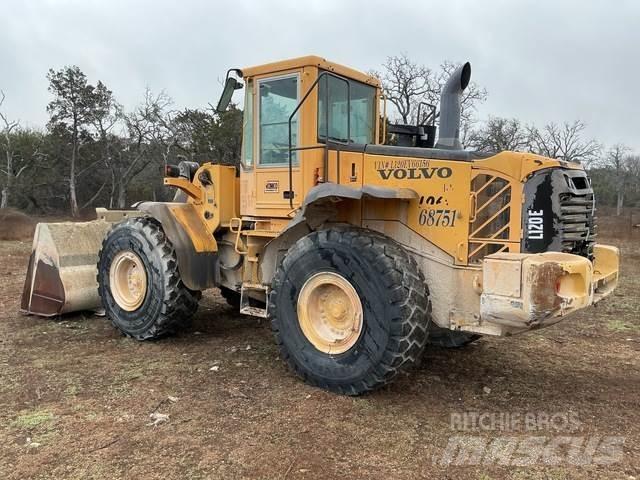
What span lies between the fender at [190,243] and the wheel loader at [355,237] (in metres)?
0.02

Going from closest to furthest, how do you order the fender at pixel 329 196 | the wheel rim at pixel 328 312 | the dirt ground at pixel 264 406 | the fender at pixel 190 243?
the dirt ground at pixel 264 406
the fender at pixel 329 196
the wheel rim at pixel 328 312
the fender at pixel 190 243

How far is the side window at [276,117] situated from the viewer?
5293 mm

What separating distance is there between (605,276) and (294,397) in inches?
111

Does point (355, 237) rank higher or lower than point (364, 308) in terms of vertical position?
higher

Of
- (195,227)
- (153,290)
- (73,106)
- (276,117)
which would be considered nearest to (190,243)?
(195,227)

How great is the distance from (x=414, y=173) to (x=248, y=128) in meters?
1.90

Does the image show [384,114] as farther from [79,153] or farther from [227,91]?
[79,153]

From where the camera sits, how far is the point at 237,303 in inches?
311

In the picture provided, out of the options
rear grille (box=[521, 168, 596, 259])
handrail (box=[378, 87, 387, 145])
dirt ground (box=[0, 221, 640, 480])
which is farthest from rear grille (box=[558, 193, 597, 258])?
handrail (box=[378, 87, 387, 145])

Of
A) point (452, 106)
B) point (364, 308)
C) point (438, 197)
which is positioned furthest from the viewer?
point (452, 106)

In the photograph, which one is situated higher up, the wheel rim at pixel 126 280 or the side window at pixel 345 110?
the side window at pixel 345 110

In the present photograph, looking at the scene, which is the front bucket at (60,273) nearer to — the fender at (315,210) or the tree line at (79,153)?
the fender at (315,210)

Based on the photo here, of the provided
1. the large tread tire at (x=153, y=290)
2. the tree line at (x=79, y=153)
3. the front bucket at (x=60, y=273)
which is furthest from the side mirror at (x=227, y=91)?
the tree line at (x=79, y=153)

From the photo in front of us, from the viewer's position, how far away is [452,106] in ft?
17.8
